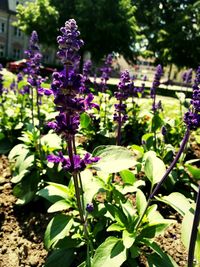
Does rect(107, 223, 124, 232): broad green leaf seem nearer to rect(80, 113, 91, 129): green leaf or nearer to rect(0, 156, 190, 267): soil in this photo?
rect(0, 156, 190, 267): soil

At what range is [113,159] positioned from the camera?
2598mm

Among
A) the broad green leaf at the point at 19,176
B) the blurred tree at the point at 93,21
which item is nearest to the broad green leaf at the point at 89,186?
the broad green leaf at the point at 19,176

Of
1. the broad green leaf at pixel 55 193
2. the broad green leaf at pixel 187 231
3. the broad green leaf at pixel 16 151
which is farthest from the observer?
the broad green leaf at pixel 16 151

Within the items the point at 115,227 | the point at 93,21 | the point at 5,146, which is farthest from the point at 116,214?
the point at 93,21

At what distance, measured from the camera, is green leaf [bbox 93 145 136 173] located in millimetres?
2463

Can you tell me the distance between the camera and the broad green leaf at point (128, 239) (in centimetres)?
258

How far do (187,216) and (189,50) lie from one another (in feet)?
106

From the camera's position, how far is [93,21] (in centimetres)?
2986

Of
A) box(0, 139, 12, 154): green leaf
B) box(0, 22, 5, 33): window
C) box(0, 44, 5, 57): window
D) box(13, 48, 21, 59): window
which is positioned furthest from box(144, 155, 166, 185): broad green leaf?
box(0, 22, 5, 33): window

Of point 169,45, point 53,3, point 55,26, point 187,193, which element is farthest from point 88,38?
point 187,193

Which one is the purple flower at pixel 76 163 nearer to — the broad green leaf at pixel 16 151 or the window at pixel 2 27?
the broad green leaf at pixel 16 151

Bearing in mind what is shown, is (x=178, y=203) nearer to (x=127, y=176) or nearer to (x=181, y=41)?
(x=127, y=176)

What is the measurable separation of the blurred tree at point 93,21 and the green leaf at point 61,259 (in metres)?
28.0

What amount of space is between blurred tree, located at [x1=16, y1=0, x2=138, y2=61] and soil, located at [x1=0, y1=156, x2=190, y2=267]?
1063 inches
